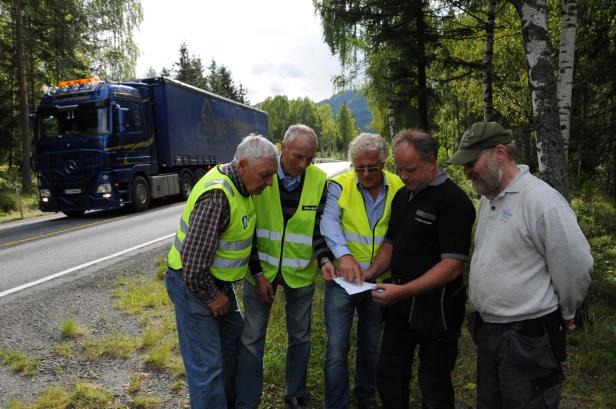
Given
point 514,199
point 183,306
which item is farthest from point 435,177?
point 183,306

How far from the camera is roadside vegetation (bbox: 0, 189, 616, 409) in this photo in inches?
122

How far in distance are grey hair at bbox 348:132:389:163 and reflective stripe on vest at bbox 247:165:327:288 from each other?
341 mm

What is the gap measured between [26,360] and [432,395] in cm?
327

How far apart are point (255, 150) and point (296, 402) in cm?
180

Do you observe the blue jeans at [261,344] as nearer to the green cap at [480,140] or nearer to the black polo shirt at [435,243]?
the black polo shirt at [435,243]

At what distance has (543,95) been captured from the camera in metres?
4.12

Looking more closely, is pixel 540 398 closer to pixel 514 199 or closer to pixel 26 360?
pixel 514 199

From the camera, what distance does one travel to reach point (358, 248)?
9.29 feet

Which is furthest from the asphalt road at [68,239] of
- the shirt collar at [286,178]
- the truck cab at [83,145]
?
the shirt collar at [286,178]

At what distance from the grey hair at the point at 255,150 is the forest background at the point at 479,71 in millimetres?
2805

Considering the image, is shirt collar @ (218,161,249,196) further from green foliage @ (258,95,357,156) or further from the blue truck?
A: green foliage @ (258,95,357,156)

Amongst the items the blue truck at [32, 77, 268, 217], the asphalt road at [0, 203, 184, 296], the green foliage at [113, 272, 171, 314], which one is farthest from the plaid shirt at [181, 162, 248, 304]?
the blue truck at [32, 77, 268, 217]

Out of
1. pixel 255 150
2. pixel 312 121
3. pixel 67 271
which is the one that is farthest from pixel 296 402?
pixel 312 121

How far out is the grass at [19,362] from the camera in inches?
137
